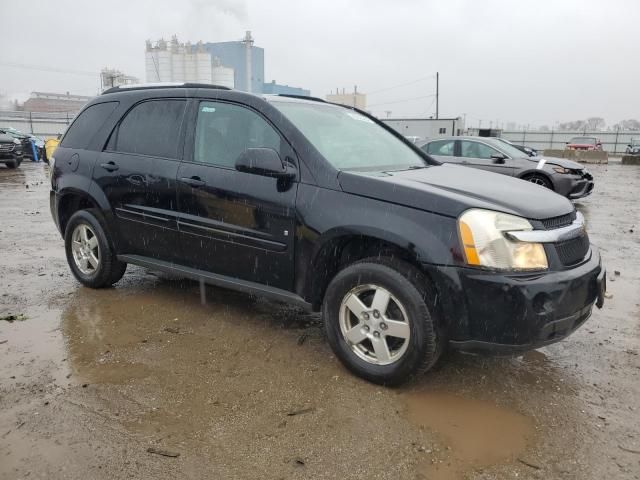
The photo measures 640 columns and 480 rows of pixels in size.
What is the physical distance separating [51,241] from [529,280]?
21.1 feet

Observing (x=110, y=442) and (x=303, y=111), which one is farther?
(x=303, y=111)

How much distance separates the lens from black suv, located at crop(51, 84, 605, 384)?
269 cm

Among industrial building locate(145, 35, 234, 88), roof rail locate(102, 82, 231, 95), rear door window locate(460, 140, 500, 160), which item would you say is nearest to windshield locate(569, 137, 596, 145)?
rear door window locate(460, 140, 500, 160)

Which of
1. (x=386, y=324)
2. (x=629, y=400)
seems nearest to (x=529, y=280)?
(x=386, y=324)

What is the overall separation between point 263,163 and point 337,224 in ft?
2.06

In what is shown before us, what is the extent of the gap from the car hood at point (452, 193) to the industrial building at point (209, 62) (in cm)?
3743

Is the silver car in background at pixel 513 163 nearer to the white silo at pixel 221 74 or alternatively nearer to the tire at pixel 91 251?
the tire at pixel 91 251

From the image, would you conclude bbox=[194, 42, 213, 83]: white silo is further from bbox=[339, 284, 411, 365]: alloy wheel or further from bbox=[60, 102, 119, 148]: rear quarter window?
bbox=[339, 284, 411, 365]: alloy wheel

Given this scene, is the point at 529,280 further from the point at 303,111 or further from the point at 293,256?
the point at 303,111

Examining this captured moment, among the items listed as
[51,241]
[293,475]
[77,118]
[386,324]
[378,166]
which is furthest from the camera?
[51,241]

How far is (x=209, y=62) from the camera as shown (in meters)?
46.7

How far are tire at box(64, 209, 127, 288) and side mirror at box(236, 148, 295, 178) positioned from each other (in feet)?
6.31

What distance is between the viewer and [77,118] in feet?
15.9

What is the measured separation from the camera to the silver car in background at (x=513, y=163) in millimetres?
9977
